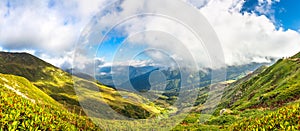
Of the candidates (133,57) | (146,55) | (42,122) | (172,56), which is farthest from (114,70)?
(42,122)

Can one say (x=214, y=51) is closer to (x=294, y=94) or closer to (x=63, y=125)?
(x=63, y=125)

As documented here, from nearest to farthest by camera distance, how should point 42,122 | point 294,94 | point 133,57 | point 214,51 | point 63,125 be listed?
1. point 42,122
2. point 63,125
3. point 214,51
4. point 133,57
5. point 294,94

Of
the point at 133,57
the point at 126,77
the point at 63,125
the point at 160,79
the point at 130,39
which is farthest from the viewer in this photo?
the point at 160,79

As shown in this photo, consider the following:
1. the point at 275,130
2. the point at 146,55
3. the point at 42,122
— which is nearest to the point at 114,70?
the point at 146,55

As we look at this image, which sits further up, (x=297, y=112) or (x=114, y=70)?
(x=114, y=70)

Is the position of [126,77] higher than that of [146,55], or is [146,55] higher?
[146,55]

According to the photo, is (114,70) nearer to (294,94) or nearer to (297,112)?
(297,112)

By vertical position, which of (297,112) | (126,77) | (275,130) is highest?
(126,77)

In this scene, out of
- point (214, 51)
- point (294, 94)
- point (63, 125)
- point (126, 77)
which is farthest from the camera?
point (294, 94)

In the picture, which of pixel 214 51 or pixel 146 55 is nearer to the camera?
pixel 214 51
